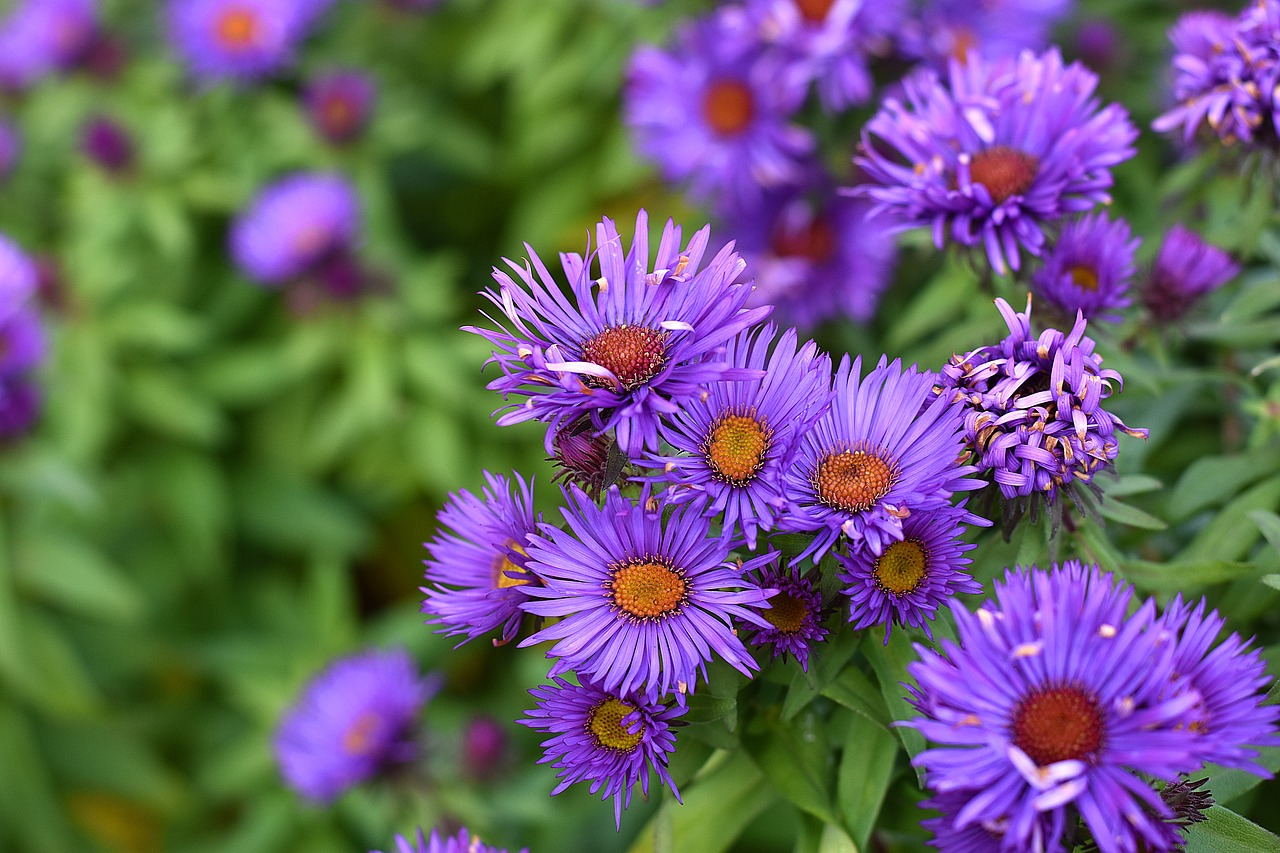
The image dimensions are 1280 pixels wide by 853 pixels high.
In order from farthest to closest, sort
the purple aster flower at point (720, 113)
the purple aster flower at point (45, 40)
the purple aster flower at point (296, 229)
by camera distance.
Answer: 1. the purple aster flower at point (45, 40)
2. the purple aster flower at point (296, 229)
3. the purple aster flower at point (720, 113)

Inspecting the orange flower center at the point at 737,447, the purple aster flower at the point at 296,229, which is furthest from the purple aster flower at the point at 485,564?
the purple aster flower at the point at 296,229

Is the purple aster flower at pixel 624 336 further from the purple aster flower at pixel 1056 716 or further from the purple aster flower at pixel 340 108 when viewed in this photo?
the purple aster flower at pixel 340 108

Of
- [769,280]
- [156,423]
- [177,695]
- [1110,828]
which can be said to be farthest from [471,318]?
[1110,828]

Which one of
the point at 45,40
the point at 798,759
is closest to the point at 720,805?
the point at 798,759

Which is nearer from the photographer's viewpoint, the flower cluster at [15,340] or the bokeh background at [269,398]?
the flower cluster at [15,340]

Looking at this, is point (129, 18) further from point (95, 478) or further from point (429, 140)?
point (95, 478)

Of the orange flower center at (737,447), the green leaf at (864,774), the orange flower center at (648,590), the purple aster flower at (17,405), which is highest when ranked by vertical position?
the purple aster flower at (17,405)

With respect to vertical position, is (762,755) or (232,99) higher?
(232,99)

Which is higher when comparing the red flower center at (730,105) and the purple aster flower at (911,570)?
the red flower center at (730,105)
